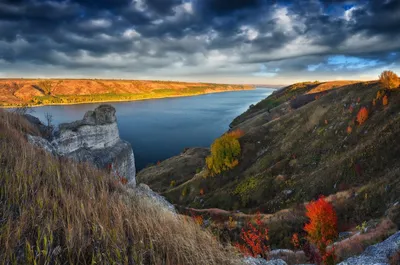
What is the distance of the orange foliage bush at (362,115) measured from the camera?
40.6m

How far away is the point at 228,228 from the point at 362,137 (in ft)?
77.5

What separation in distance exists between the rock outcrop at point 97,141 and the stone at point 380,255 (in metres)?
27.2

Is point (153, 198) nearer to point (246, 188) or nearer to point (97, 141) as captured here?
point (97, 141)

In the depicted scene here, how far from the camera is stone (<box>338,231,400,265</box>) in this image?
911 centimetres

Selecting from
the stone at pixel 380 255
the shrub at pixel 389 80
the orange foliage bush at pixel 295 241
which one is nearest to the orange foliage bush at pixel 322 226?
the orange foliage bush at pixel 295 241

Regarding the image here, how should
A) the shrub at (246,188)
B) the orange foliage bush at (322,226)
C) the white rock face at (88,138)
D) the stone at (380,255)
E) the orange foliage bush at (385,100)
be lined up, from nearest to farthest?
the stone at (380,255) < the orange foliage bush at (322,226) < the white rock face at (88,138) < the orange foliage bush at (385,100) < the shrub at (246,188)

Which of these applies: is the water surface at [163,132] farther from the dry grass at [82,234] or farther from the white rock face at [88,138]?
the dry grass at [82,234]

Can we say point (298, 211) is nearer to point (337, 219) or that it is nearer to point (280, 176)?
point (337, 219)

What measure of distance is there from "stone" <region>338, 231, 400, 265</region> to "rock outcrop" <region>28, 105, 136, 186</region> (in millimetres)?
27164

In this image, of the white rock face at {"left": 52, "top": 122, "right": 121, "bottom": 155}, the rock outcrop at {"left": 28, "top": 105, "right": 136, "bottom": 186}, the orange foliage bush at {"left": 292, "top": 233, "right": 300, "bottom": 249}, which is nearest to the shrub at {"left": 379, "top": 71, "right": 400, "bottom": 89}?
the orange foliage bush at {"left": 292, "top": 233, "right": 300, "bottom": 249}

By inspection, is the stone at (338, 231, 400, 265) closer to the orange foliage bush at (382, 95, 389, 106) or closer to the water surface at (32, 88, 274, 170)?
the orange foliage bush at (382, 95, 389, 106)

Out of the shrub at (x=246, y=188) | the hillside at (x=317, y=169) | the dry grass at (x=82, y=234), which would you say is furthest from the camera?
the shrub at (x=246, y=188)

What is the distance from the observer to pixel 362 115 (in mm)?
41281

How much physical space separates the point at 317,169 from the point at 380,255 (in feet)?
97.5
